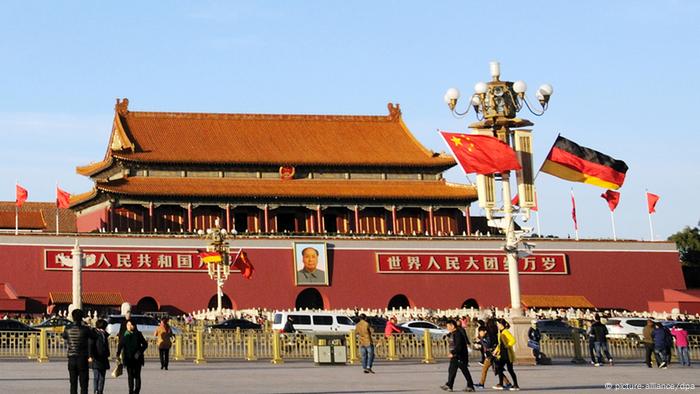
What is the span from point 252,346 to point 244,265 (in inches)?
959

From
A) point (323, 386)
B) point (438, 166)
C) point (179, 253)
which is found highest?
point (438, 166)

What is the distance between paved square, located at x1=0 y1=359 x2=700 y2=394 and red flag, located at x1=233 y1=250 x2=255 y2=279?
25.1m

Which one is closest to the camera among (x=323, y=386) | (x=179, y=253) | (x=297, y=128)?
(x=323, y=386)

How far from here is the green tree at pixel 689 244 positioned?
7375 cm

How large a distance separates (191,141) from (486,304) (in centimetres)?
1714

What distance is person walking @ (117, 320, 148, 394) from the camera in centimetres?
1934

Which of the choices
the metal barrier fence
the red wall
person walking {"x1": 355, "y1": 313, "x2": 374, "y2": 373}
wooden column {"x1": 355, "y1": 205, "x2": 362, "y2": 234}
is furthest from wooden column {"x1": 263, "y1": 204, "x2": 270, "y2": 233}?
person walking {"x1": 355, "y1": 313, "x2": 374, "y2": 373}

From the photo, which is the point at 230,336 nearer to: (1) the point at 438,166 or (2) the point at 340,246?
(2) the point at 340,246

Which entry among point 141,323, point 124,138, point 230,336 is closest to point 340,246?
point 124,138

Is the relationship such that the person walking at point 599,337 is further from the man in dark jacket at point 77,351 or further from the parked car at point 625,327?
the man in dark jacket at point 77,351

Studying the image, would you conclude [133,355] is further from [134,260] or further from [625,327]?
[134,260]

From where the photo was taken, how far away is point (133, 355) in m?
19.9

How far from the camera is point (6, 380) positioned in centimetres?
2245

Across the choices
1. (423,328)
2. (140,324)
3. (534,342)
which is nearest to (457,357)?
(534,342)
